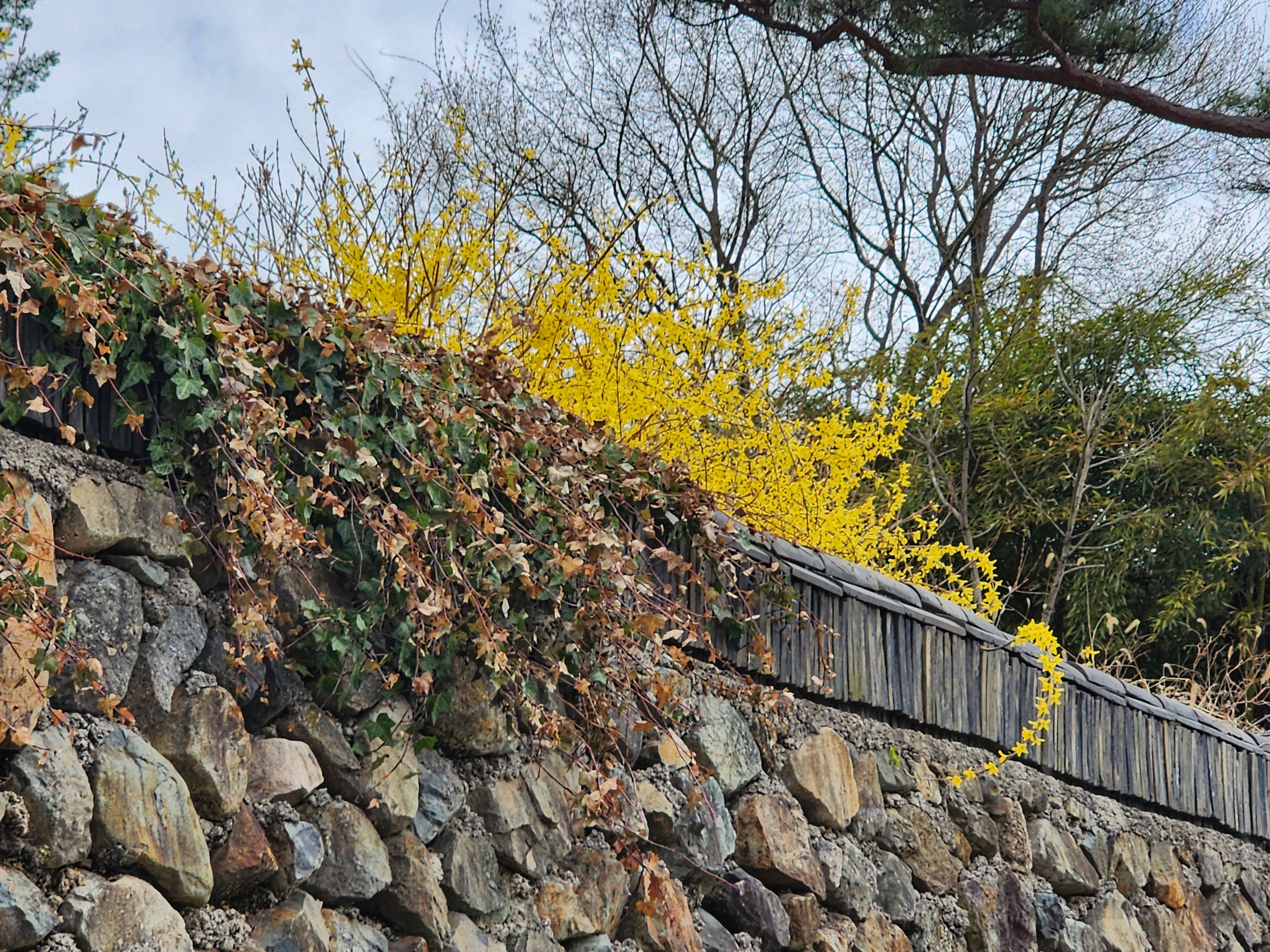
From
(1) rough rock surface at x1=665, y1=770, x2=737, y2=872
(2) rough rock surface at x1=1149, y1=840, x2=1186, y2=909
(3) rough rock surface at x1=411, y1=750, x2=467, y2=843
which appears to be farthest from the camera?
(2) rough rock surface at x1=1149, y1=840, x2=1186, y2=909

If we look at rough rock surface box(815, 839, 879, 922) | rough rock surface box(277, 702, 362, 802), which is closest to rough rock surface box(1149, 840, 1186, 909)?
rough rock surface box(815, 839, 879, 922)

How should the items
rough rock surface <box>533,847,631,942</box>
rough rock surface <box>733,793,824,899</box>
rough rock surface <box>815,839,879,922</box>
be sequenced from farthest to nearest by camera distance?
rough rock surface <box>815,839,879,922</box>, rough rock surface <box>733,793,824,899</box>, rough rock surface <box>533,847,631,942</box>

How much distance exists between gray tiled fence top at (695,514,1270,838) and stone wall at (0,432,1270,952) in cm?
11

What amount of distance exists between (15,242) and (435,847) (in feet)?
4.14

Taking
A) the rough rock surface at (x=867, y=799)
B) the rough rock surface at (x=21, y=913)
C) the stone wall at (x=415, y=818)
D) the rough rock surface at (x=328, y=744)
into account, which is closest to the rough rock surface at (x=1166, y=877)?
the stone wall at (x=415, y=818)

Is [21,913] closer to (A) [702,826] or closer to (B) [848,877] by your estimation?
(A) [702,826]

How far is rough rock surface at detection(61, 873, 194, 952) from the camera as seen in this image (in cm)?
169

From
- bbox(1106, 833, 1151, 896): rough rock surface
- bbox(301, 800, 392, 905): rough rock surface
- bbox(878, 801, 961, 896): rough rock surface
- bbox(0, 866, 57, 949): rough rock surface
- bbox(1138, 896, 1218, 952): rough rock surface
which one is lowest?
bbox(0, 866, 57, 949): rough rock surface

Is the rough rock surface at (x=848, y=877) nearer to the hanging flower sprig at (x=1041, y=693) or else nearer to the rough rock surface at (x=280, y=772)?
the hanging flower sprig at (x=1041, y=693)

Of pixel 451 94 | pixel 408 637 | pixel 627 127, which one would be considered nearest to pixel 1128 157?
pixel 627 127

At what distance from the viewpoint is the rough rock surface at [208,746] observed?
6.29ft

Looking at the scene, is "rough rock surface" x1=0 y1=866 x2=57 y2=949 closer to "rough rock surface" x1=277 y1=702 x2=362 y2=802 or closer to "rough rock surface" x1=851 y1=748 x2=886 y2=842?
"rough rock surface" x1=277 y1=702 x2=362 y2=802

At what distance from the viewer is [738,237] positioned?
10398mm

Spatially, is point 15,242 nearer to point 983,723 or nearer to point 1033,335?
point 983,723
